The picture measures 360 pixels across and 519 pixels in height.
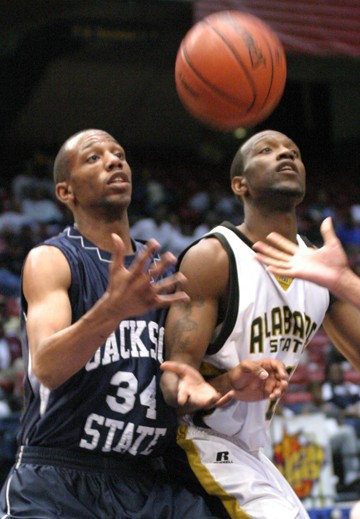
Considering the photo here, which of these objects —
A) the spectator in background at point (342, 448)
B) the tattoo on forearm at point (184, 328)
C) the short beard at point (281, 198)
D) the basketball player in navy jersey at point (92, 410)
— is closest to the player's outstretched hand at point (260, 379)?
the basketball player in navy jersey at point (92, 410)

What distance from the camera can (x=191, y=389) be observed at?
127 inches

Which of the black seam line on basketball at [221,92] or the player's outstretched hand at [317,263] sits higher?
the black seam line on basketball at [221,92]

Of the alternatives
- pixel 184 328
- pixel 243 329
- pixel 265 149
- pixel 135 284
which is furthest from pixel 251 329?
pixel 135 284

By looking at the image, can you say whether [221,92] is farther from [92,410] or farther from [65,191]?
[92,410]

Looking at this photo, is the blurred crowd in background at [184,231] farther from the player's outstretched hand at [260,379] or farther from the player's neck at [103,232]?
the player's outstretched hand at [260,379]

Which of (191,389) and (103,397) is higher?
(191,389)

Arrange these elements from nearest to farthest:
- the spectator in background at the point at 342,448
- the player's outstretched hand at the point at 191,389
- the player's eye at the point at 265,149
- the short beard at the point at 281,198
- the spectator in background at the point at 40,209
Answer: the player's outstretched hand at the point at 191,389
the short beard at the point at 281,198
the player's eye at the point at 265,149
the spectator in background at the point at 342,448
the spectator in background at the point at 40,209

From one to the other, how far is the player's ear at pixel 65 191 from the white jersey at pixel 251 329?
2.11 feet

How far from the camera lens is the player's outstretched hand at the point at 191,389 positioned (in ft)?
10.4

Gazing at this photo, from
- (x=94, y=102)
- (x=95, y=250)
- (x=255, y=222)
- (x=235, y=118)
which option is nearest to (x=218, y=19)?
(x=235, y=118)

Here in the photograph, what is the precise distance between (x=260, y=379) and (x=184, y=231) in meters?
10.8

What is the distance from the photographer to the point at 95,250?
3.78 meters

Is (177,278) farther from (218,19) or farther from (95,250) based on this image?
(218,19)

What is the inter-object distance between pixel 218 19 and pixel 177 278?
187 cm
